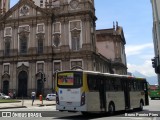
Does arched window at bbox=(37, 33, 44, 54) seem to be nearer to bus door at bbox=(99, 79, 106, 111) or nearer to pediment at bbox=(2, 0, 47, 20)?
pediment at bbox=(2, 0, 47, 20)

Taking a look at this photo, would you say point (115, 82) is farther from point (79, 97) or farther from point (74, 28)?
point (74, 28)

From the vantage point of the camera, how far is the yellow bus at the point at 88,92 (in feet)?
54.8

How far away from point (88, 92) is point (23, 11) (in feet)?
149

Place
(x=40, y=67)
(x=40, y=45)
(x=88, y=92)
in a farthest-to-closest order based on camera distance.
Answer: (x=40, y=45) → (x=40, y=67) → (x=88, y=92)

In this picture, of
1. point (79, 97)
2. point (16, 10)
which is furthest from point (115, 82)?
point (16, 10)

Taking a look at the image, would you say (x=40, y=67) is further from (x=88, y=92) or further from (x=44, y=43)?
(x=88, y=92)

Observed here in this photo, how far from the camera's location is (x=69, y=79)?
1723 centimetres

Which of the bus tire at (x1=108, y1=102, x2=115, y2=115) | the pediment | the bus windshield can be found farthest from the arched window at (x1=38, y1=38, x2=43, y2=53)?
the bus windshield

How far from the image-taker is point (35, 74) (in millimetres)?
53562

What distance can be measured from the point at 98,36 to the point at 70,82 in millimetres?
62967

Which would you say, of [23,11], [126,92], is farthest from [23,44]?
[126,92]

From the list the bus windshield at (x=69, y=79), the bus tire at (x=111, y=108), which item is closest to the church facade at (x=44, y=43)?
the bus tire at (x=111, y=108)

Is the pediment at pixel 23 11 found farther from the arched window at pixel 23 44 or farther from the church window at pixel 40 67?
the church window at pixel 40 67

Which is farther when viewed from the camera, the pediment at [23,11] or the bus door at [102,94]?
the pediment at [23,11]
